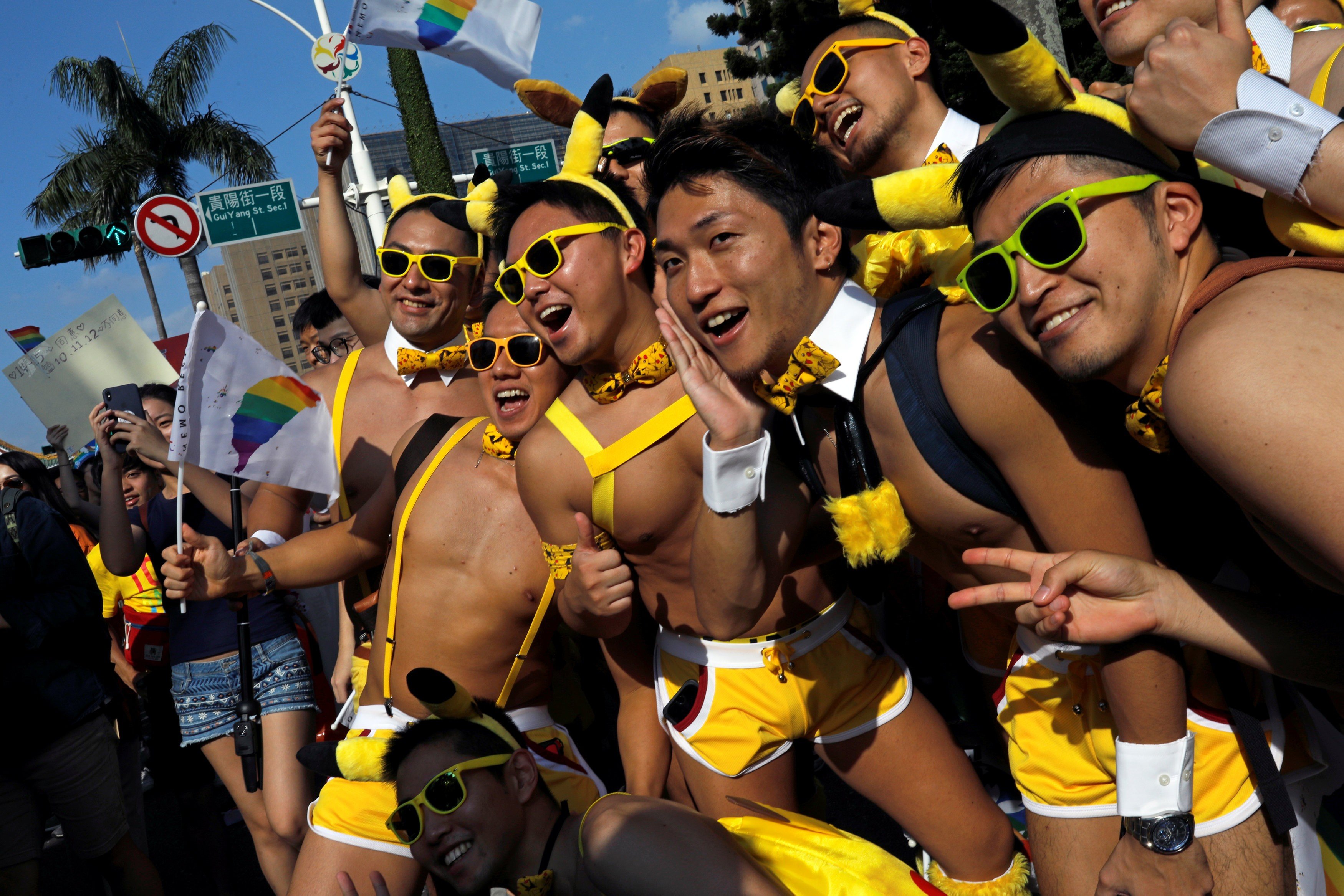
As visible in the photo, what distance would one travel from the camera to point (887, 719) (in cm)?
276

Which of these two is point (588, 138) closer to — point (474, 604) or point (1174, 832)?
point (474, 604)

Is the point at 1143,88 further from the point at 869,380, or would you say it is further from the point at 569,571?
the point at 569,571

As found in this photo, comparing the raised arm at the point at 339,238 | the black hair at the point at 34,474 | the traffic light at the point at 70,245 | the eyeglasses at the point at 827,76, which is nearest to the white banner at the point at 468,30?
the raised arm at the point at 339,238

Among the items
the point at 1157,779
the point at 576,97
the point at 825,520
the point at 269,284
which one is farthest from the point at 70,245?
the point at 269,284

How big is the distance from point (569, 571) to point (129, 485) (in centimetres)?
422

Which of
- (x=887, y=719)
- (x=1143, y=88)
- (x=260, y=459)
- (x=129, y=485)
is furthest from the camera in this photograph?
(x=129, y=485)

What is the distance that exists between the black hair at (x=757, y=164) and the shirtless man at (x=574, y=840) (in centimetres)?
152

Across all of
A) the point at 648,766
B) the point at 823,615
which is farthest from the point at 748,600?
the point at 648,766

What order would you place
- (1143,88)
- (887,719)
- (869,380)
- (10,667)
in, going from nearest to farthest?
1. (1143,88)
2. (869,380)
3. (887,719)
4. (10,667)

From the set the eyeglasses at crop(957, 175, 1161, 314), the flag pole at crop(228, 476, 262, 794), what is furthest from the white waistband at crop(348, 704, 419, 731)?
the eyeglasses at crop(957, 175, 1161, 314)

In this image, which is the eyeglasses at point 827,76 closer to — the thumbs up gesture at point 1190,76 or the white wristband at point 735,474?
the white wristband at point 735,474

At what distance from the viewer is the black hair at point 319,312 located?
571 cm

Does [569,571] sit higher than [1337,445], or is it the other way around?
[1337,445]

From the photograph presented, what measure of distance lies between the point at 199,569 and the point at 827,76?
9.85 feet
